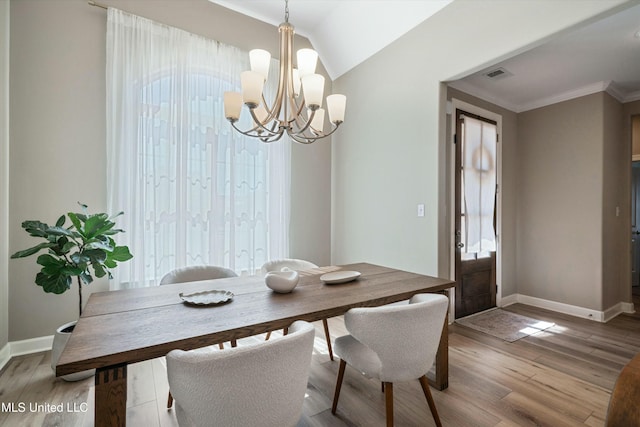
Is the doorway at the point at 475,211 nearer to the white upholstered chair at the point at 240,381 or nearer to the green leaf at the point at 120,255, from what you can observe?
the white upholstered chair at the point at 240,381

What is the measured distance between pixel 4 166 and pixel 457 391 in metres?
3.61

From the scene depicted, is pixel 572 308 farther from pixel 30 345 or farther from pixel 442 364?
pixel 30 345

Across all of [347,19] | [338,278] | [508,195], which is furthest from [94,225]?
[508,195]

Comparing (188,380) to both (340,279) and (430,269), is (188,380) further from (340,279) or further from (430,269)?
(430,269)

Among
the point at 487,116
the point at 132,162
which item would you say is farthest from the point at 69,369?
the point at 487,116

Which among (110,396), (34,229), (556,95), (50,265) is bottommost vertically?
(110,396)

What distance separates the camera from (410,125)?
2895 millimetres

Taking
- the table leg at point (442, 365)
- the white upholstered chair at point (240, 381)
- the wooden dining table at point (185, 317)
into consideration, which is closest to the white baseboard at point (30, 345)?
the wooden dining table at point (185, 317)

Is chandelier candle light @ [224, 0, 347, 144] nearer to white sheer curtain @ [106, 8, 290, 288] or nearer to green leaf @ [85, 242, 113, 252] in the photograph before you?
white sheer curtain @ [106, 8, 290, 288]

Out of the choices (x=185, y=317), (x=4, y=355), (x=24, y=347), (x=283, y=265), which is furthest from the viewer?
(x=283, y=265)

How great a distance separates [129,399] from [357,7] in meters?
3.70

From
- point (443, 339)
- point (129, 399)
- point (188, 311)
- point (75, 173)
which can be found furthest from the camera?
point (75, 173)

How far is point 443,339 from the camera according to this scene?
6.48 ft

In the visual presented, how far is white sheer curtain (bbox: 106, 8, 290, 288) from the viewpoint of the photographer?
2609 millimetres
